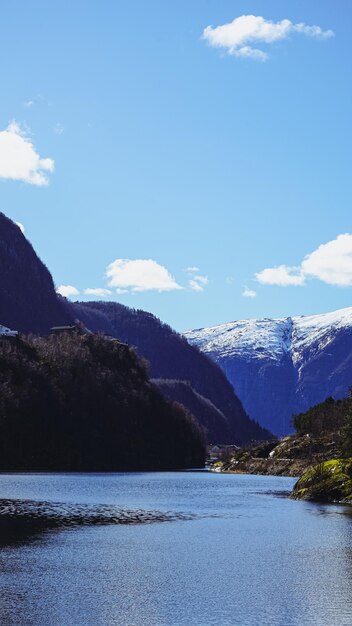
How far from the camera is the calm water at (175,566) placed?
47094 mm

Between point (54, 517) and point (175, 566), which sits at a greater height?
point (54, 517)

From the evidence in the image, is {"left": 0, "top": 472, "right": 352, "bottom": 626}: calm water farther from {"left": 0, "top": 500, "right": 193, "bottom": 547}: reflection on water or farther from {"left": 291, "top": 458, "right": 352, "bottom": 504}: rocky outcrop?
{"left": 291, "top": 458, "right": 352, "bottom": 504}: rocky outcrop

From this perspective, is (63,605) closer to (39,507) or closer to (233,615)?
(233,615)

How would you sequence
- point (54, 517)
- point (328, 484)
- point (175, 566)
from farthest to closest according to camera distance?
point (328, 484)
point (54, 517)
point (175, 566)

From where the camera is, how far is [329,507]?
11675 cm

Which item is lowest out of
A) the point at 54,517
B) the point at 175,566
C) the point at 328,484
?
the point at 175,566

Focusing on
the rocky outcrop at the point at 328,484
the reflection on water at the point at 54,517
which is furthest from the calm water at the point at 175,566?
the rocky outcrop at the point at 328,484

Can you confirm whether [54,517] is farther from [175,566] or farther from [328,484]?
[328,484]

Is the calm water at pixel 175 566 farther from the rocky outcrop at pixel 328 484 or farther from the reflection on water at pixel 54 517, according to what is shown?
the rocky outcrop at pixel 328 484

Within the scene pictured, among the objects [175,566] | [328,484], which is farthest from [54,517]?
[328,484]

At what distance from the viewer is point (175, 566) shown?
6334 centimetres

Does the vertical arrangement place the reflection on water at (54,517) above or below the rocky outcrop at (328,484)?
below

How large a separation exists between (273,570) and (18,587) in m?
18.4

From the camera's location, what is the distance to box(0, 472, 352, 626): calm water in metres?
47.1
